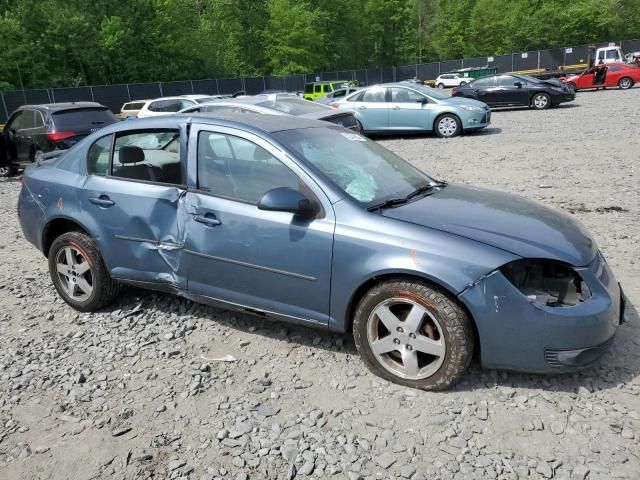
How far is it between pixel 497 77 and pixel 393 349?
2039 cm

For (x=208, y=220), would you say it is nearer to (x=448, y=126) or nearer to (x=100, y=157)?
(x=100, y=157)

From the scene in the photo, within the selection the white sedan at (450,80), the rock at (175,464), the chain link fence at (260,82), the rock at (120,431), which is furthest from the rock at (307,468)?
the white sedan at (450,80)

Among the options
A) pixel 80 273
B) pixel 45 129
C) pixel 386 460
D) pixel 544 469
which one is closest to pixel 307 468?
pixel 386 460

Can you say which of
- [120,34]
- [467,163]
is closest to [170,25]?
[120,34]

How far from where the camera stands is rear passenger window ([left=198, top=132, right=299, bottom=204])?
11.8 feet

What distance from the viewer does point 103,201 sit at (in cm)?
418

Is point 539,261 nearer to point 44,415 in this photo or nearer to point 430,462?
point 430,462

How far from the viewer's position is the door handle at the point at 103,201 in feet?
13.6

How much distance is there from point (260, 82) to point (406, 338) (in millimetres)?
44012

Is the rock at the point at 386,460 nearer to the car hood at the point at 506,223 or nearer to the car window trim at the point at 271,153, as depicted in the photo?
the car hood at the point at 506,223

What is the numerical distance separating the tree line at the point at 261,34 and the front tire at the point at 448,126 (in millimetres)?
31785

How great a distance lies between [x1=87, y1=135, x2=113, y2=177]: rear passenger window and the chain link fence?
29835 mm

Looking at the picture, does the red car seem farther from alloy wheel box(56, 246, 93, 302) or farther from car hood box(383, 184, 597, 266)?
alloy wheel box(56, 246, 93, 302)

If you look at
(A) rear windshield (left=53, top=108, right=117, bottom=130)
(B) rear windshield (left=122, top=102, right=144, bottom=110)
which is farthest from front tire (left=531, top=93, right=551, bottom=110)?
(A) rear windshield (left=53, top=108, right=117, bottom=130)
